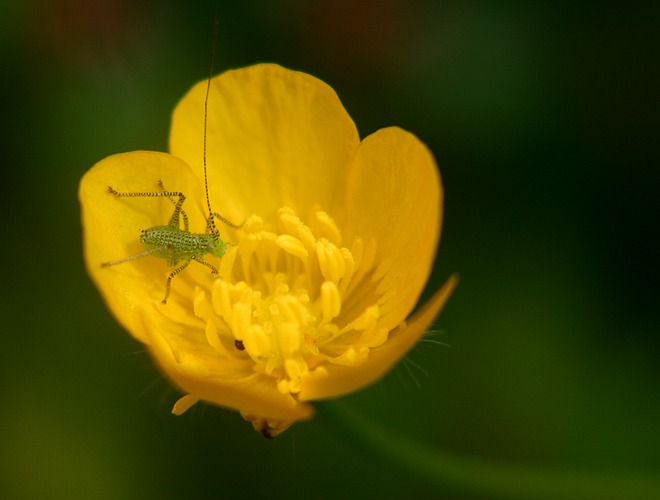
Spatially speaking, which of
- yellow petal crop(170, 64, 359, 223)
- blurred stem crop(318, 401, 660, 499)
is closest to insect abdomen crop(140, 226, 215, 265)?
yellow petal crop(170, 64, 359, 223)

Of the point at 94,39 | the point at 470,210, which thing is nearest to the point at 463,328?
the point at 470,210

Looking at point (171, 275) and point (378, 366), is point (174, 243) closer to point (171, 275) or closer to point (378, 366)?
point (171, 275)

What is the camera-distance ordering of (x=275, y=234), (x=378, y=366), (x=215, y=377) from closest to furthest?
(x=378, y=366) < (x=215, y=377) < (x=275, y=234)

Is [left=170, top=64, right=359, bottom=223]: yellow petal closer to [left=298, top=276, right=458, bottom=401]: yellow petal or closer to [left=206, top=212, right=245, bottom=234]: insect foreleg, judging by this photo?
[left=206, top=212, right=245, bottom=234]: insect foreleg

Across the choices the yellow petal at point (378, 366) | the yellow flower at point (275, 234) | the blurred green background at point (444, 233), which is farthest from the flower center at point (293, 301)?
the blurred green background at point (444, 233)

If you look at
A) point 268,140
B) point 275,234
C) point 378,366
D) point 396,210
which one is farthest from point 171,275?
point 378,366
